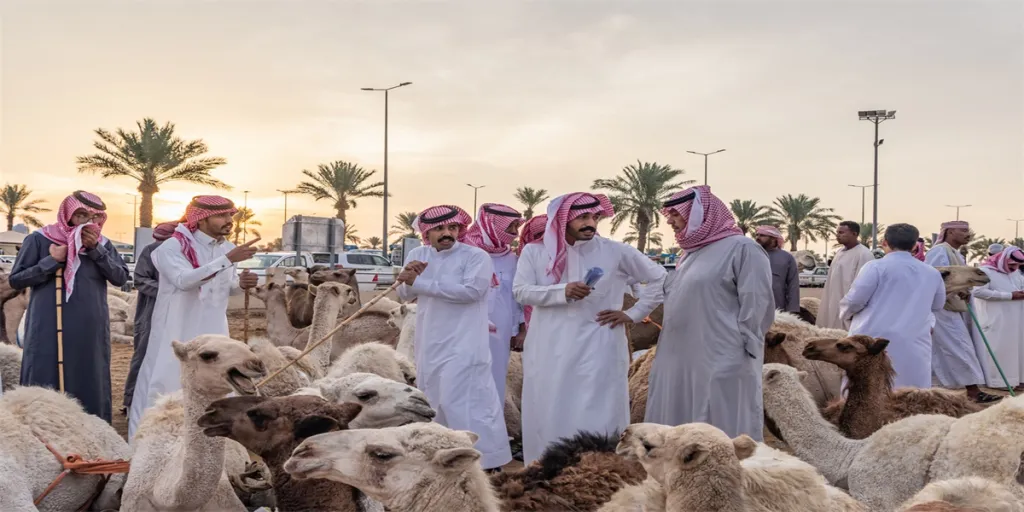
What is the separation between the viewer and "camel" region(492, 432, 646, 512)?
3713 millimetres

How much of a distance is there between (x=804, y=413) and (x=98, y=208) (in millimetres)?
4925

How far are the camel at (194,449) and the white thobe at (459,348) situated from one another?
2.03 m

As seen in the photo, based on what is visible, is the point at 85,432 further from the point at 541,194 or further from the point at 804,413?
the point at 541,194

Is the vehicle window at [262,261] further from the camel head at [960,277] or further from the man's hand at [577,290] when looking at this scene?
the man's hand at [577,290]

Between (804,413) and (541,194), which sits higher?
(541,194)

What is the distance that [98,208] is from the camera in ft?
19.6

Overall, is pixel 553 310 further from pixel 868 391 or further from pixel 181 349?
pixel 181 349

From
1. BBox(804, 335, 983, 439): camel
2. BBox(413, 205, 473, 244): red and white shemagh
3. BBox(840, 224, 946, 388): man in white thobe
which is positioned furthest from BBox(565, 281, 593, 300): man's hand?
BBox(840, 224, 946, 388): man in white thobe

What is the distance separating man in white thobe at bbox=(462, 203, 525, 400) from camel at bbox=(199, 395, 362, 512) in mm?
3186

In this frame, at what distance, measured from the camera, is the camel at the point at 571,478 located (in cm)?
371

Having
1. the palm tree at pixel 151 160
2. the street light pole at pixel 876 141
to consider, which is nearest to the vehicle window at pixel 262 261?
the palm tree at pixel 151 160

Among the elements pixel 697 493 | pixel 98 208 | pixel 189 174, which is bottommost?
pixel 697 493

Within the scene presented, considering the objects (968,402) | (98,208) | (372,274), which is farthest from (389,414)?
(372,274)

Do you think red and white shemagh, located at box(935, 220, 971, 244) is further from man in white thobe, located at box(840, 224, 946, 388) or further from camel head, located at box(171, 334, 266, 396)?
camel head, located at box(171, 334, 266, 396)
